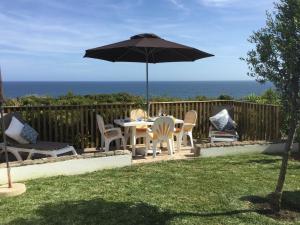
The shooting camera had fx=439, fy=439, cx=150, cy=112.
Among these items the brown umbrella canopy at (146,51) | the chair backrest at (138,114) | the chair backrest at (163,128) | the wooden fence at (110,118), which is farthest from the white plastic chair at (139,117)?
the brown umbrella canopy at (146,51)

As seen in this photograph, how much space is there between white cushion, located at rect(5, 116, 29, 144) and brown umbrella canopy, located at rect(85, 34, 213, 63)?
7.60ft

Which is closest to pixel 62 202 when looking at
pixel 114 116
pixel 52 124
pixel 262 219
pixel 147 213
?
pixel 147 213

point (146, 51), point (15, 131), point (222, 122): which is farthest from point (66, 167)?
point (222, 122)

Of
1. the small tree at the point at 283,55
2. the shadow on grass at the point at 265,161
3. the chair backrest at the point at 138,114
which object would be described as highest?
the small tree at the point at 283,55

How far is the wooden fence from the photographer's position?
9953 millimetres

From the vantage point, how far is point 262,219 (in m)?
5.50

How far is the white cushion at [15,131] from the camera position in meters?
8.59

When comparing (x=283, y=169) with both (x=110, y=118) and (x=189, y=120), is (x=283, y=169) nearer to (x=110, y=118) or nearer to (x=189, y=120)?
(x=189, y=120)

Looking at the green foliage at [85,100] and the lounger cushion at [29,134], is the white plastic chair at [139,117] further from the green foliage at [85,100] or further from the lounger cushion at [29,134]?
the lounger cushion at [29,134]

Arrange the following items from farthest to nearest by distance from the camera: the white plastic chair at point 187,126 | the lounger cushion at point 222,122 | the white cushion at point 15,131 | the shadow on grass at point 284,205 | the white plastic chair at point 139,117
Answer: the lounger cushion at point 222,122, the white plastic chair at point 187,126, the white plastic chair at point 139,117, the white cushion at point 15,131, the shadow on grass at point 284,205

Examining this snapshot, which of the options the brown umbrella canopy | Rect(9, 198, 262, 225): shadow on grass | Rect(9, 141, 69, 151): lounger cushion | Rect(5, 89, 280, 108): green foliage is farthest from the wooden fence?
Rect(9, 198, 262, 225): shadow on grass

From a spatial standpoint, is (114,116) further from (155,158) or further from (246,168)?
(246,168)

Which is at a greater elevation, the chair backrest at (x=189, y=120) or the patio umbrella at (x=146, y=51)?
the patio umbrella at (x=146, y=51)

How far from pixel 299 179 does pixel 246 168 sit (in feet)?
3.42
